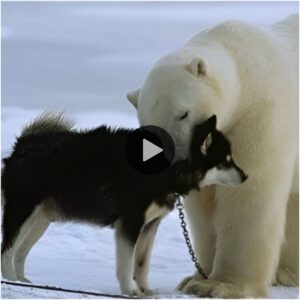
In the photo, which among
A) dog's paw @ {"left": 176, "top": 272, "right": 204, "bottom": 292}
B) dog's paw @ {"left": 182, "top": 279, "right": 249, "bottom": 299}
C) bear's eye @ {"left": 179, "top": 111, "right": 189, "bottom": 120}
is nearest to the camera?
bear's eye @ {"left": 179, "top": 111, "right": 189, "bottom": 120}

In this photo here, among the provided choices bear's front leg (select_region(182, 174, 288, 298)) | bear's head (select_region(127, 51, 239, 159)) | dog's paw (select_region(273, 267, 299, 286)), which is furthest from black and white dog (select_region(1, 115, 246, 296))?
dog's paw (select_region(273, 267, 299, 286))

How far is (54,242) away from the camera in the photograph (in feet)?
32.6

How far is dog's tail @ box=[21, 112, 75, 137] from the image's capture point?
655 cm

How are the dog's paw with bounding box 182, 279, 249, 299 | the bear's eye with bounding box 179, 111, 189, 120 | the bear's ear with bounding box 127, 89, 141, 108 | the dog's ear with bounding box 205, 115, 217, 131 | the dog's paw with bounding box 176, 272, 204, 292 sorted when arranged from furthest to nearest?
1. the dog's paw with bounding box 176, 272, 204, 292
2. the dog's paw with bounding box 182, 279, 249, 299
3. the bear's ear with bounding box 127, 89, 141, 108
4. the dog's ear with bounding box 205, 115, 217, 131
5. the bear's eye with bounding box 179, 111, 189, 120

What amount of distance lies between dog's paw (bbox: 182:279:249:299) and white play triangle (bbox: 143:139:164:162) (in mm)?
1181

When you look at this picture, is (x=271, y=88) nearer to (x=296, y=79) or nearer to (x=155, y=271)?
(x=296, y=79)

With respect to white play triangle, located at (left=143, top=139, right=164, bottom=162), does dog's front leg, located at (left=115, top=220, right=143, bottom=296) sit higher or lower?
lower

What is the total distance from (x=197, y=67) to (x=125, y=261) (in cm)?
130

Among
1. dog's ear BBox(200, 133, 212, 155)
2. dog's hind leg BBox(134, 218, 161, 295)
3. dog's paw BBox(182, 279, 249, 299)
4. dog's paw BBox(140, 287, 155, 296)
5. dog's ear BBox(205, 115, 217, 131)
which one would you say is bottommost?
dog's paw BBox(182, 279, 249, 299)

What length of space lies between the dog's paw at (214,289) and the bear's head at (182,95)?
3.65 ft

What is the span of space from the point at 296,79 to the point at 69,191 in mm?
1916

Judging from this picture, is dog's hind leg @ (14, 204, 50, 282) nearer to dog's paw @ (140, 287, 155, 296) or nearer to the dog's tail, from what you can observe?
the dog's tail
